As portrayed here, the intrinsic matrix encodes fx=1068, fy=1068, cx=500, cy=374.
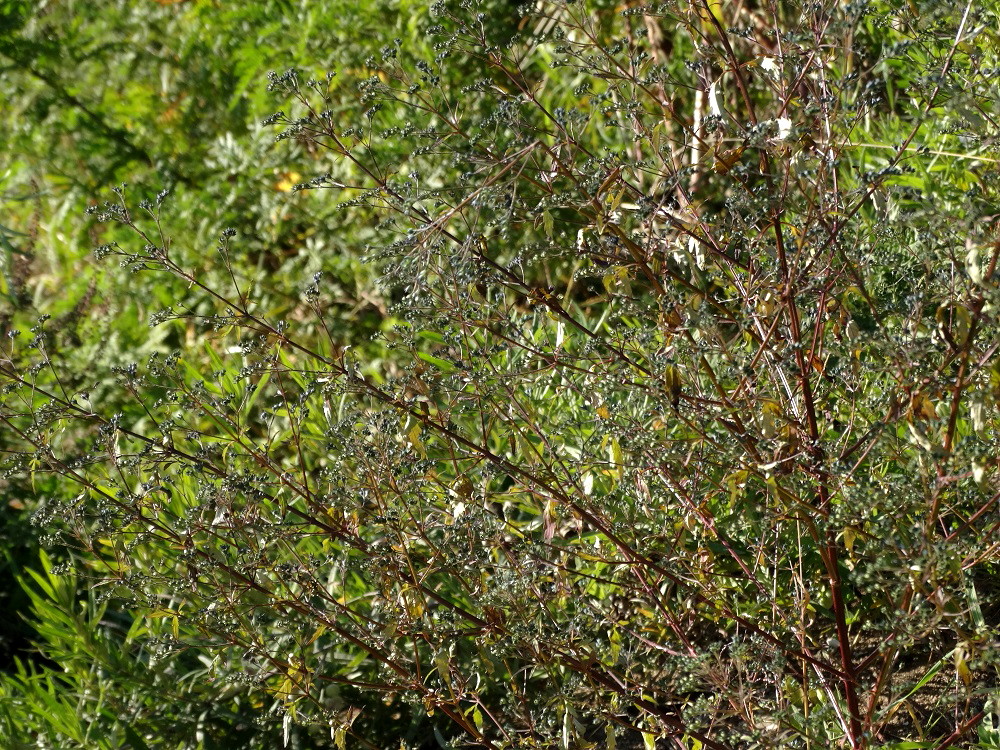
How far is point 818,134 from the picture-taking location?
1.77 m

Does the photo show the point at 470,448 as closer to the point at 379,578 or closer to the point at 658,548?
the point at 379,578

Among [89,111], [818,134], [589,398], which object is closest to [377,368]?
[589,398]

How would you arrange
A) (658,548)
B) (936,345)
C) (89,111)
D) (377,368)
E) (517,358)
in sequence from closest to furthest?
(936,345) < (658,548) < (517,358) < (377,368) < (89,111)

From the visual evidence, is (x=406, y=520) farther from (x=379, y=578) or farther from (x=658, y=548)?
(x=658, y=548)

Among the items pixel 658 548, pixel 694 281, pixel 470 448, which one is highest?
pixel 694 281

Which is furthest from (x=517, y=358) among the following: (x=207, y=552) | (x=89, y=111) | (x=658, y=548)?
(x=89, y=111)

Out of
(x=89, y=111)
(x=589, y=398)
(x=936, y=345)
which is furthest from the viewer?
(x=89, y=111)

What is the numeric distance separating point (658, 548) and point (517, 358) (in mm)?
667

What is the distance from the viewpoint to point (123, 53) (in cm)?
546

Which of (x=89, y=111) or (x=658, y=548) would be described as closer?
(x=658, y=548)

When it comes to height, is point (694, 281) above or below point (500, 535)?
above

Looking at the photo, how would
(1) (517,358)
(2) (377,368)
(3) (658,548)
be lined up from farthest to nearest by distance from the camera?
1. (2) (377,368)
2. (1) (517,358)
3. (3) (658,548)

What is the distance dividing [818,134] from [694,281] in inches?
12.9

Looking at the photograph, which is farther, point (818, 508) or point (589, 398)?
point (589, 398)
